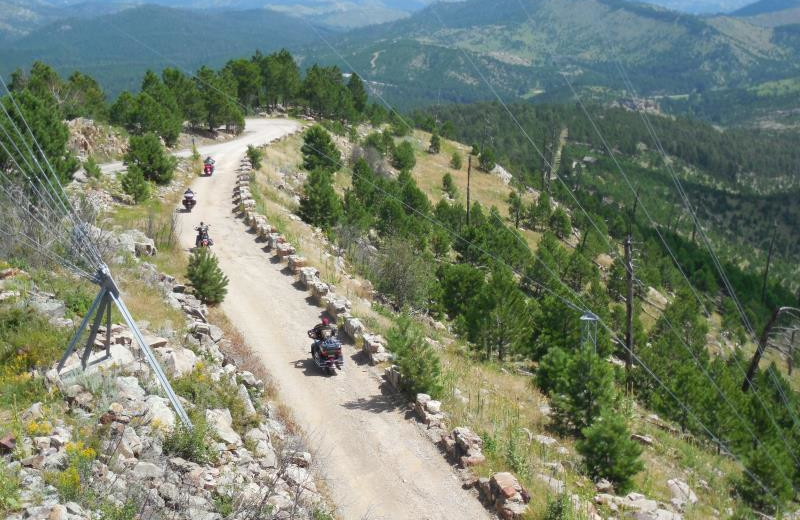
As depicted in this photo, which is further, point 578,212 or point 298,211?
point 578,212

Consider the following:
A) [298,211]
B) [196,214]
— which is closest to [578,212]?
[298,211]

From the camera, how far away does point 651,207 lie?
13888cm

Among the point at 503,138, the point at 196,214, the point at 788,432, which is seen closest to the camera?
the point at 788,432

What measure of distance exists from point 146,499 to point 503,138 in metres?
163

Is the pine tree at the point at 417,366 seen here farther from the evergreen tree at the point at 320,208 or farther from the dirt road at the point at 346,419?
the evergreen tree at the point at 320,208

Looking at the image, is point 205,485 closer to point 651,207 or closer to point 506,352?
point 506,352

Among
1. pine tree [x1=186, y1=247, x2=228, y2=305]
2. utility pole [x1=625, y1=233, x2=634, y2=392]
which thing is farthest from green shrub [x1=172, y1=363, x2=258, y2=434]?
utility pole [x1=625, y1=233, x2=634, y2=392]

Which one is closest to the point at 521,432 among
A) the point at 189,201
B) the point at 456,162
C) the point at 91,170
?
the point at 189,201

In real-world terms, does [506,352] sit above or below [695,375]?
above

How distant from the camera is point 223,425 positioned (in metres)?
11.9

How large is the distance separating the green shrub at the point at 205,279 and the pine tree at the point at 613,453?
40.0 ft

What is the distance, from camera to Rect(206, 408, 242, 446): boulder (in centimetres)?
1143

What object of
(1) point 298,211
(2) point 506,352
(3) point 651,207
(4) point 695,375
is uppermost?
(1) point 298,211

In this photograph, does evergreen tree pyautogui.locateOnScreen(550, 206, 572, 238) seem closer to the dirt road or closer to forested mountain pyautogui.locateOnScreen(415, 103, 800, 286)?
the dirt road
